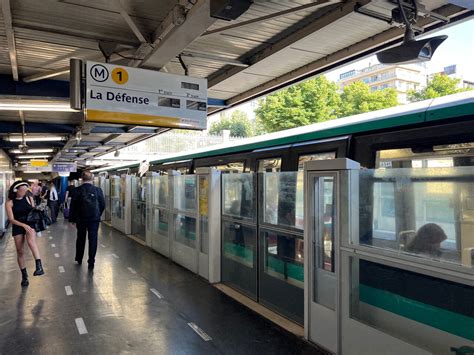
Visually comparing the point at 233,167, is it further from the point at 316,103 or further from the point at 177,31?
the point at 316,103

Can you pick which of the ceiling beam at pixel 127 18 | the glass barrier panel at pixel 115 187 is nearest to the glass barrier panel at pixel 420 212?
the ceiling beam at pixel 127 18

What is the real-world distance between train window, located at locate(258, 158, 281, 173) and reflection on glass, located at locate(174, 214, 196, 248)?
176 centimetres

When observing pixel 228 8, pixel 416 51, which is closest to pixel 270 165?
pixel 416 51

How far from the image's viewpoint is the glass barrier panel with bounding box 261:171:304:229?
483 centimetres

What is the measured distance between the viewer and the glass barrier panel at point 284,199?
15.8 ft

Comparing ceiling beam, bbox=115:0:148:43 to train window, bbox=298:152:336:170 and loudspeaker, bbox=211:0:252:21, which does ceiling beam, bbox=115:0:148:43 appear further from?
train window, bbox=298:152:336:170

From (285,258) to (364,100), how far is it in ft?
87.1

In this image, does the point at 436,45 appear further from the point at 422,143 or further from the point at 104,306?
the point at 104,306

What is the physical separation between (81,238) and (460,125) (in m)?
7.04

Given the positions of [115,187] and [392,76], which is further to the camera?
[392,76]

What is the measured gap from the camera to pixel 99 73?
4.96m

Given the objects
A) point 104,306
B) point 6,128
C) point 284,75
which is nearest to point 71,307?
point 104,306

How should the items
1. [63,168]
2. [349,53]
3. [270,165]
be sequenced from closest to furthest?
[349,53] → [270,165] → [63,168]

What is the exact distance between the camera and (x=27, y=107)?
23.8 feet
